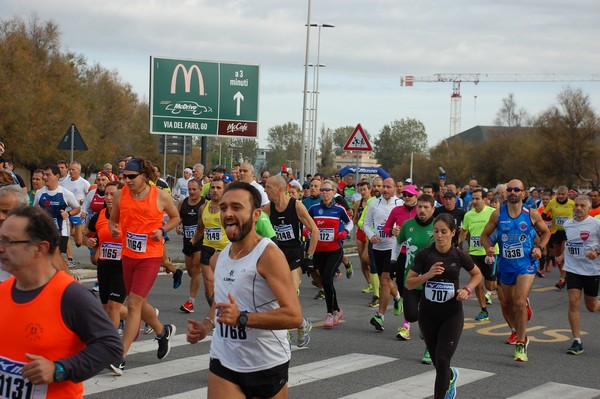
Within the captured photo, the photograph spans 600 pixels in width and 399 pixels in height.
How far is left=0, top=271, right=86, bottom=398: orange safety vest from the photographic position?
11.9 feet

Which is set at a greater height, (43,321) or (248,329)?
(43,321)

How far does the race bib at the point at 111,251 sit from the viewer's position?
30.7 feet

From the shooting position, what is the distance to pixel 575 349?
1066 centimetres

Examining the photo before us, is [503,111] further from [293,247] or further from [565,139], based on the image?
[293,247]

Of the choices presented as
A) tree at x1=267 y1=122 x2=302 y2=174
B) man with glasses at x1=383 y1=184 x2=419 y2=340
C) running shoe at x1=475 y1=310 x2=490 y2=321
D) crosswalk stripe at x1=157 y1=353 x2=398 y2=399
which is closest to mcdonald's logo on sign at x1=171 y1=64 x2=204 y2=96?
man with glasses at x1=383 y1=184 x2=419 y2=340

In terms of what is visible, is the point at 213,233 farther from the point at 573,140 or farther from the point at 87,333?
the point at 573,140

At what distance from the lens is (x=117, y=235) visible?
8.70 m

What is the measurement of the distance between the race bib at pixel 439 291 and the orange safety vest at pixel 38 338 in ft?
15.6

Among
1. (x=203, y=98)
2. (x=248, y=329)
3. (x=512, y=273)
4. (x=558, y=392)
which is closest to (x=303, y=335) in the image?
(x=512, y=273)

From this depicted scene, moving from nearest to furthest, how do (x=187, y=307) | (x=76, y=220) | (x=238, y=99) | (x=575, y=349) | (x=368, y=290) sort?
(x=575, y=349), (x=187, y=307), (x=368, y=290), (x=76, y=220), (x=238, y=99)

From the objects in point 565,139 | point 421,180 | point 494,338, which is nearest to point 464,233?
point 494,338

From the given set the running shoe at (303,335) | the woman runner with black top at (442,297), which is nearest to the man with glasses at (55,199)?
the running shoe at (303,335)

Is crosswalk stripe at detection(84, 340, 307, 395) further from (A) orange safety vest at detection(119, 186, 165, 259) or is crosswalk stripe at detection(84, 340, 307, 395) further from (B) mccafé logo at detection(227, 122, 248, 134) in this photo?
(B) mccafé logo at detection(227, 122, 248, 134)

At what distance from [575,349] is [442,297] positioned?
11.4 feet
